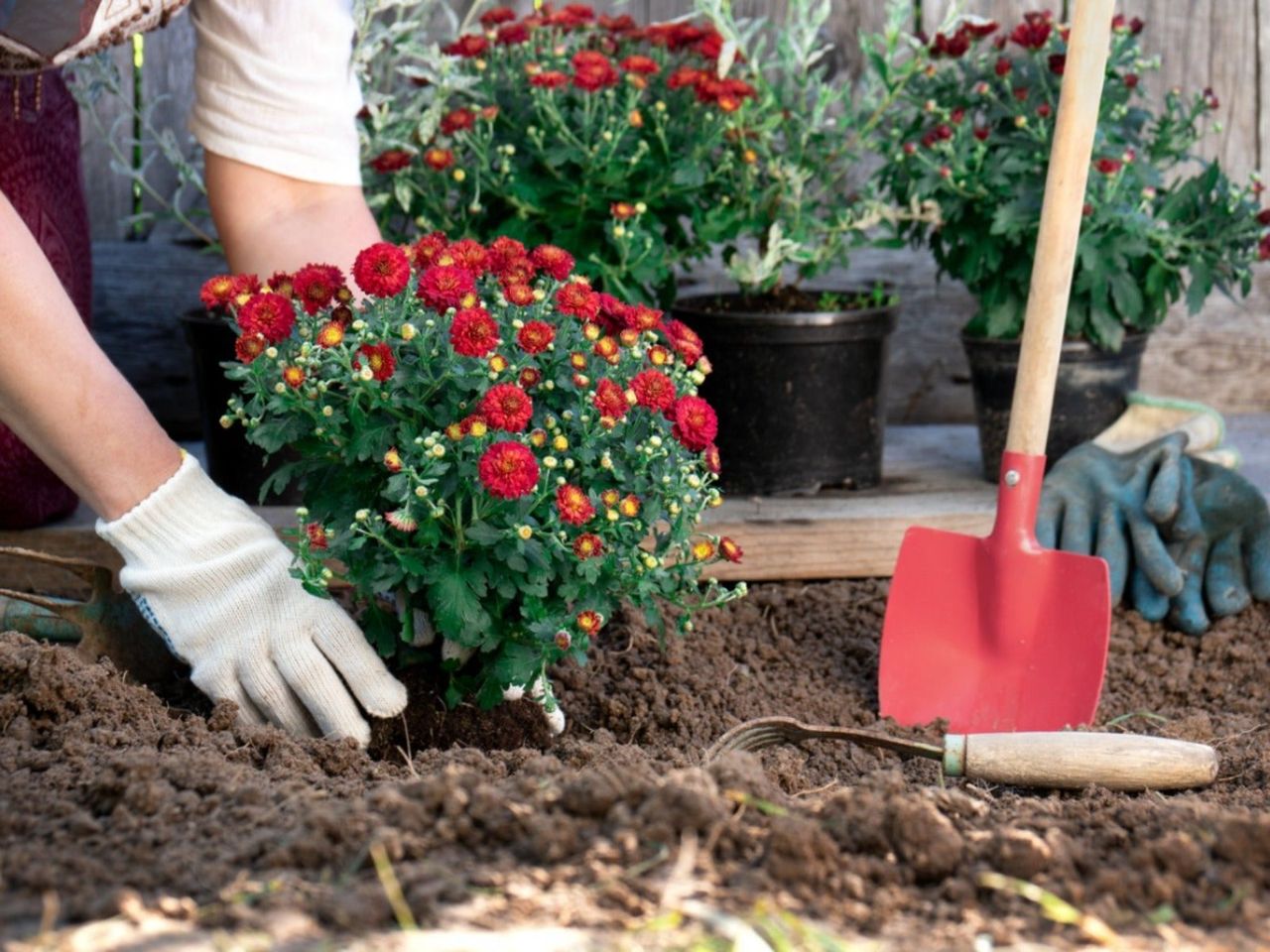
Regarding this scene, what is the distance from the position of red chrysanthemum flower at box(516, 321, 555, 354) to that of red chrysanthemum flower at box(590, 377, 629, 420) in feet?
0.25

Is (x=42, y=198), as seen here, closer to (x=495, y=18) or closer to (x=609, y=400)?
(x=495, y=18)

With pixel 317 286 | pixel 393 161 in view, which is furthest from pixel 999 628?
pixel 393 161

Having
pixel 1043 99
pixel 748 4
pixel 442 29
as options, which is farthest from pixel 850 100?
pixel 442 29

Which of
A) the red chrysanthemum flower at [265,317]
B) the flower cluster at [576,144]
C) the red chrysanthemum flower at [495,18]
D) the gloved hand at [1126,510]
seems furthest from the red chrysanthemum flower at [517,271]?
the gloved hand at [1126,510]

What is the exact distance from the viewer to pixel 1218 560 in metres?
2.21

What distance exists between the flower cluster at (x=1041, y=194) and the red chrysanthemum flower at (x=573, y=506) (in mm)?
1139

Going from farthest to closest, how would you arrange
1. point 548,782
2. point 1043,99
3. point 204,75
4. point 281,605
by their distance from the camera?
point 1043,99 → point 204,75 → point 281,605 → point 548,782

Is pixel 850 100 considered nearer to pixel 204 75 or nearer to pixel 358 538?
pixel 204 75

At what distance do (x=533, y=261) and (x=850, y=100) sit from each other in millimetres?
1347

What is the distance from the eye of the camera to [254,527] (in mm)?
1686

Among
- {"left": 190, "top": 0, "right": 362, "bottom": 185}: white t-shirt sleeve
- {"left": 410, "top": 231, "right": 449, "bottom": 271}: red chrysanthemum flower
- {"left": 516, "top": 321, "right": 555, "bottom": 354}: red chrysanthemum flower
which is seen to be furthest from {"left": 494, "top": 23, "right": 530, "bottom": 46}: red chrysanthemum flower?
{"left": 516, "top": 321, "right": 555, "bottom": 354}: red chrysanthemum flower

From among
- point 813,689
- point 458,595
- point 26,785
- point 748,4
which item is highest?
point 748,4

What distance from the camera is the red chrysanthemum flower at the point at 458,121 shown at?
2234mm

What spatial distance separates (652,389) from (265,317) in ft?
1.40
